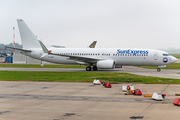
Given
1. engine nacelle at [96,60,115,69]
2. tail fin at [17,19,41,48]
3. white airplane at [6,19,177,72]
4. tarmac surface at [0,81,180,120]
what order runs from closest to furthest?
tarmac surface at [0,81,180,120] → engine nacelle at [96,60,115,69] → white airplane at [6,19,177,72] → tail fin at [17,19,41,48]

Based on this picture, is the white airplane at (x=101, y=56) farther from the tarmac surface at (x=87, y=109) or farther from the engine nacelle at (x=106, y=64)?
the tarmac surface at (x=87, y=109)

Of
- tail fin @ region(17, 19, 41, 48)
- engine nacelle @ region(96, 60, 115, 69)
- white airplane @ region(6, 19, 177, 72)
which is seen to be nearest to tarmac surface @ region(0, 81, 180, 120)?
engine nacelle @ region(96, 60, 115, 69)

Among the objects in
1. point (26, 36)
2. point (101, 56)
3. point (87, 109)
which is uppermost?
point (26, 36)

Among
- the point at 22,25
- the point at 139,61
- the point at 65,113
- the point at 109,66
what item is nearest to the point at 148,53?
the point at 139,61

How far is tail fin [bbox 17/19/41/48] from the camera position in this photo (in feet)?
132

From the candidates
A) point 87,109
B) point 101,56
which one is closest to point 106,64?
point 101,56

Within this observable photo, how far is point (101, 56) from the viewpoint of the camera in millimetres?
37750

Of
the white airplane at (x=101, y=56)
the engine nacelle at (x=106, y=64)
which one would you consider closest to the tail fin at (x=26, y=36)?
the white airplane at (x=101, y=56)

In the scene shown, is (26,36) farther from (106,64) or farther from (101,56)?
(106,64)

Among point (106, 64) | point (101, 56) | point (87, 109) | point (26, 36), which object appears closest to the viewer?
point (87, 109)

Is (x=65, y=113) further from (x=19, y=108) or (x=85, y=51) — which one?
(x=85, y=51)

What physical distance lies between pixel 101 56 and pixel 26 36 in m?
14.6

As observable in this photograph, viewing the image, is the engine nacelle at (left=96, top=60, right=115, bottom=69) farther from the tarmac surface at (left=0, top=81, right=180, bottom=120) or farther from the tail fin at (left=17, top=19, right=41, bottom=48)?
the tarmac surface at (left=0, top=81, right=180, bottom=120)

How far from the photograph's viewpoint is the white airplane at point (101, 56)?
35875mm
